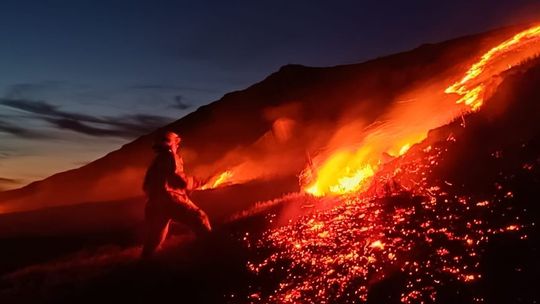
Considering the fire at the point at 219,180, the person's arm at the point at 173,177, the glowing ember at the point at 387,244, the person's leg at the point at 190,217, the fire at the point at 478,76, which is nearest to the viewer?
the glowing ember at the point at 387,244

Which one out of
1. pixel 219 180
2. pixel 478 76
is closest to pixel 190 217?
pixel 219 180

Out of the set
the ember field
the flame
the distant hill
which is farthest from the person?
the distant hill

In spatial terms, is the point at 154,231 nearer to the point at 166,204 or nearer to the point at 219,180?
the point at 166,204

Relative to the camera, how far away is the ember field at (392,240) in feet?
26.7

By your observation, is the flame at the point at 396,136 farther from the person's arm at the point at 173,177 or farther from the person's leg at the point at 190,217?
the person's arm at the point at 173,177

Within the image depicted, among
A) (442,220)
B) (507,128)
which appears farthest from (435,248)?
(507,128)

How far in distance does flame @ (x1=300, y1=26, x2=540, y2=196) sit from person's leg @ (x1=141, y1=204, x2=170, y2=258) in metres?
3.58

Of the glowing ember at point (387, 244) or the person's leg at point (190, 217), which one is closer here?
the glowing ember at point (387, 244)

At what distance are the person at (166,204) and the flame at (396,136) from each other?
2930 mm

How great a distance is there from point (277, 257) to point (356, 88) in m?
18.5

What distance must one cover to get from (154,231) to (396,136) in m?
6.10

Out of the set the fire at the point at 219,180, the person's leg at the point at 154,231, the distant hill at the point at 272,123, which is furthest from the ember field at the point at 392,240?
the distant hill at the point at 272,123

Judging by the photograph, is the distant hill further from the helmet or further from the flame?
the helmet

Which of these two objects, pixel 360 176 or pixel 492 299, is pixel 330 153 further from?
pixel 492 299
